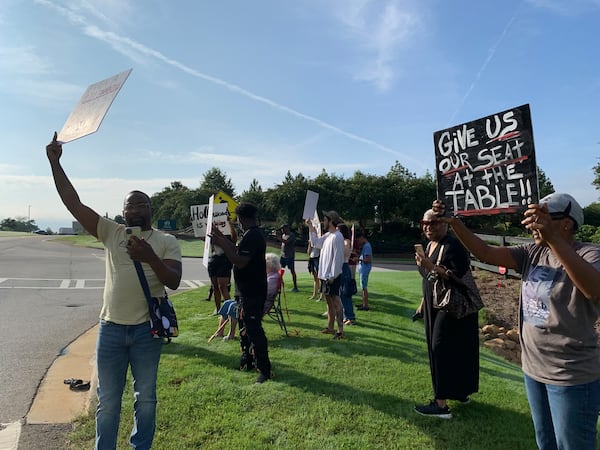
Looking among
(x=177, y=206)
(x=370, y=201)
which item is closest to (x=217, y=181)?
(x=177, y=206)

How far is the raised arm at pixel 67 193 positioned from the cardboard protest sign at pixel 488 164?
310 centimetres

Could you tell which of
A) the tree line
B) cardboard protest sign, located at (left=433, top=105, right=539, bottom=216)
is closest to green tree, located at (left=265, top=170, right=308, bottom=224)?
the tree line

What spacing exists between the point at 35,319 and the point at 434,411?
26.3 ft

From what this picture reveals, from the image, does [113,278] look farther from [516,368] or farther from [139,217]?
[516,368]

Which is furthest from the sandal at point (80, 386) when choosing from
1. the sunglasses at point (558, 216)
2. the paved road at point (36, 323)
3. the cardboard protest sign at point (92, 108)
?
the sunglasses at point (558, 216)

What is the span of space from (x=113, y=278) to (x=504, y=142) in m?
3.32

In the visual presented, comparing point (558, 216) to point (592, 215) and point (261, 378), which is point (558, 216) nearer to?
point (261, 378)

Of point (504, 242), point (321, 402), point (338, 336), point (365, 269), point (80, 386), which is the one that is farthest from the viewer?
point (504, 242)

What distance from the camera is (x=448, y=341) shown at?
3.92m

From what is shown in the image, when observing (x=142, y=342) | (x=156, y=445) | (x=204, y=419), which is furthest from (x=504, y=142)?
(x=156, y=445)

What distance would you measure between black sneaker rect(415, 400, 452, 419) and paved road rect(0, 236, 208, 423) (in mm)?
3891

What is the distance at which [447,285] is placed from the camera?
149 inches

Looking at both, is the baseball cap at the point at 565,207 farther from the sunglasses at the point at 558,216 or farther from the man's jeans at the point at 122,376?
the man's jeans at the point at 122,376

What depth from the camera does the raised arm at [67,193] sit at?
2.93 m
